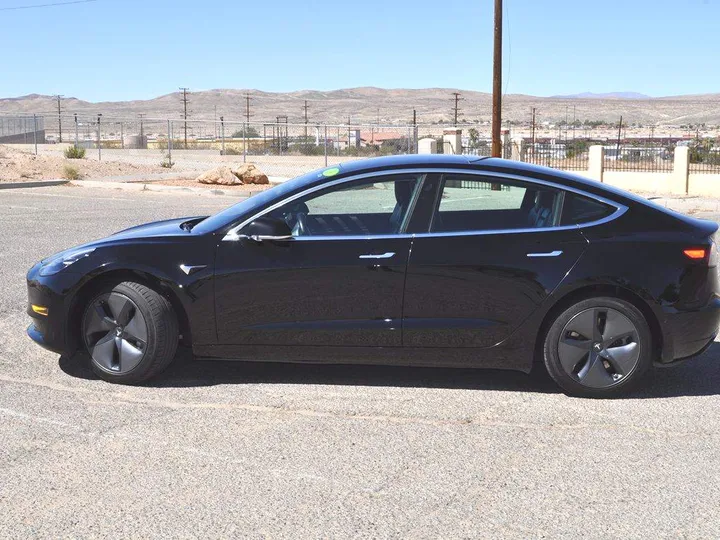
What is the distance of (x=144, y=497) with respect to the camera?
450 cm

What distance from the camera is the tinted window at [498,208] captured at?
20.7 feet

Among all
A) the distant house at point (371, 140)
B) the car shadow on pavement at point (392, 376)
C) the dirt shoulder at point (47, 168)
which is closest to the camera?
the car shadow on pavement at point (392, 376)

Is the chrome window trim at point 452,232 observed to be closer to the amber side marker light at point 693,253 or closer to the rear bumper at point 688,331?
the amber side marker light at point 693,253

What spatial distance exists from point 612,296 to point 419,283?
1.22 m

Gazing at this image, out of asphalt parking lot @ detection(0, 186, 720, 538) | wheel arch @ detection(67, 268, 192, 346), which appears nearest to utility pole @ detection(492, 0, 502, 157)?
asphalt parking lot @ detection(0, 186, 720, 538)

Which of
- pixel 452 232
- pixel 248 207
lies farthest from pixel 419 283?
pixel 248 207

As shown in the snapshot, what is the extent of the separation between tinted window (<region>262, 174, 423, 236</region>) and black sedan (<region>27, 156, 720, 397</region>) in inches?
0.4

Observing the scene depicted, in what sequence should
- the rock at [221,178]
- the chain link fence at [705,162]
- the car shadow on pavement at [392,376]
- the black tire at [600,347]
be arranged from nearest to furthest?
1. the black tire at [600,347]
2. the car shadow on pavement at [392,376]
3. the rock at [221,178]
4. the chain link fence at [705,162]

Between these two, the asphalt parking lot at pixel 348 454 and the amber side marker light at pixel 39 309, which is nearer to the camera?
the asphalt parking lot at pixel 348 454

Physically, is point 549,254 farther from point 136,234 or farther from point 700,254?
point 136,234

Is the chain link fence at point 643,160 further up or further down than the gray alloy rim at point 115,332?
further up

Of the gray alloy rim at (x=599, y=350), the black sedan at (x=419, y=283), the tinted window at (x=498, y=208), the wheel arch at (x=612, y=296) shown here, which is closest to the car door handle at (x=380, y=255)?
the black sedan at (x=419, y=283)

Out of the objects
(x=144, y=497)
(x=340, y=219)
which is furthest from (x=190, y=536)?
(x=340, y=219)

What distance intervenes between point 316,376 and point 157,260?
1355mm
